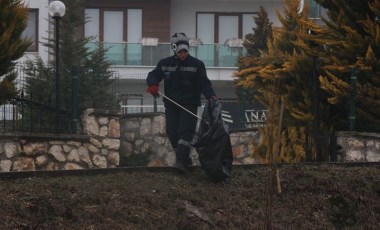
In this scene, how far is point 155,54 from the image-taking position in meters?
Result: 26.1

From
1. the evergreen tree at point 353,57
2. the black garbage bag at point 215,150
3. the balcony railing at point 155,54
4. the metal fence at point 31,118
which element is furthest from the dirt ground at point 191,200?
the balcony railing at point 155,54

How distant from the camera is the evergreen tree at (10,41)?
9.66m

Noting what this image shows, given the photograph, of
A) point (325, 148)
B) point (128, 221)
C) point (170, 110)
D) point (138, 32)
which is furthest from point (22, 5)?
point (138, 32)

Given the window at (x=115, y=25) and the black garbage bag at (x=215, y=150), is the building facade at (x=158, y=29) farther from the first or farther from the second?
the black garbage bag at (x=215, y=150)

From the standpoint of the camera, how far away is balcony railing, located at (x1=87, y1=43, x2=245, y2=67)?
26000mm

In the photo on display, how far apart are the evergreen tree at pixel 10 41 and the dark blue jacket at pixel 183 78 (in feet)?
5.75

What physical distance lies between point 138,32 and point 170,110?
18.0m

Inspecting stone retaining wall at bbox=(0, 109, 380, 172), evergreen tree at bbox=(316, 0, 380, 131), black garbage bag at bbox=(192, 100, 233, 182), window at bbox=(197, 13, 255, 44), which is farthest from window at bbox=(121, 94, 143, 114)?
black garbage bag at bbox=(192, 100, 233, 182)

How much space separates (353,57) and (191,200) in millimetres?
4957

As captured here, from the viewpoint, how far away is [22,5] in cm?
1022

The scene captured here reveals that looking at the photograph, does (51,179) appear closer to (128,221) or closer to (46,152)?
(128,221)

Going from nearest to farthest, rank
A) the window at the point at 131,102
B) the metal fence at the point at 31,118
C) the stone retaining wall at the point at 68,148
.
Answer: the stone retaining wall at the point at 68,148
the metal fence at the point at 31,118
the window at the point at 131,102

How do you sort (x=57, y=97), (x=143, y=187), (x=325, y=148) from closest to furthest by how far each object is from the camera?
(x=143, y=187)
(x=325, y=148)
(x=57, y=97)

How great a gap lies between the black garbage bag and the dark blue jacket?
56 cm
